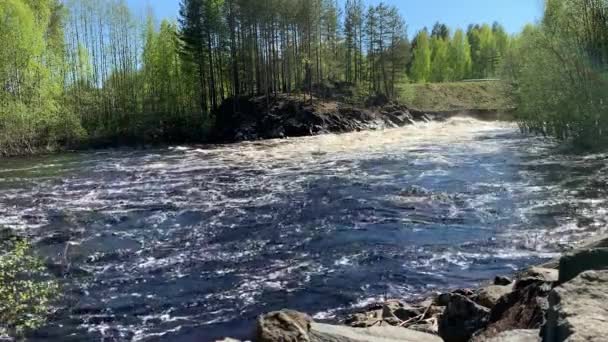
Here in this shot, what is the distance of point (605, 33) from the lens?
34094 mm

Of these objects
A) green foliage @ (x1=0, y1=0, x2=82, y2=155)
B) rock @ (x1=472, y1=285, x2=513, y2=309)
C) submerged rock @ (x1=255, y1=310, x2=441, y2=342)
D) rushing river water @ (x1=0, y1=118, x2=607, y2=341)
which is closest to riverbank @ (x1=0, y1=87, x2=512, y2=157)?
green foliage @ (x1=0, y1=0, x2=82, y2=155)

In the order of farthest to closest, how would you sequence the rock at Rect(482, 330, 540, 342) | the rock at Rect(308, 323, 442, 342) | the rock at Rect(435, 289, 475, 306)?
the rock at Rect(435, 289, 475, 306) → the rock at Rect(308, 323, 442, 342) → the rock at Rect(482, 330, 540, 342)

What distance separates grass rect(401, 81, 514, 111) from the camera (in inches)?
4113

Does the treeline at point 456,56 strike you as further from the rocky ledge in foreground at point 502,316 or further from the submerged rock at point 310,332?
the submerged rock at point 310,332

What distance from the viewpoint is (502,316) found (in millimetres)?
7801

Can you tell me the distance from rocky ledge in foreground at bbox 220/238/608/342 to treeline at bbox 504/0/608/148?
80.9ft

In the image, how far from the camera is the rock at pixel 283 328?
719 centimetres

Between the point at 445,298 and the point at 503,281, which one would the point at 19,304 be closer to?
the point at 445,298

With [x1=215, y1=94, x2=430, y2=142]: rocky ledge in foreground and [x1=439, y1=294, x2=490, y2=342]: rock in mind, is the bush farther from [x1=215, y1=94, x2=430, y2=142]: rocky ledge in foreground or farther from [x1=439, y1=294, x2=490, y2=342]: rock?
[x1=439, y1=294, x2=490, y2=342]: rock

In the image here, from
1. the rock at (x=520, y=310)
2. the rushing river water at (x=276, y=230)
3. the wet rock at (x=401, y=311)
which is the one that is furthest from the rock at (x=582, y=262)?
the rushing river water at (x=276, y=230)

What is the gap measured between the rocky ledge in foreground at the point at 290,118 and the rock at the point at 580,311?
54.0m

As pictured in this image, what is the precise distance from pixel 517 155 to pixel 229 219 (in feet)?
78.7

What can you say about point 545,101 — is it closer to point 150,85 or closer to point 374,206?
point 374,206

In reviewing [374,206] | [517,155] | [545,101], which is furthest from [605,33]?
[374,206]
